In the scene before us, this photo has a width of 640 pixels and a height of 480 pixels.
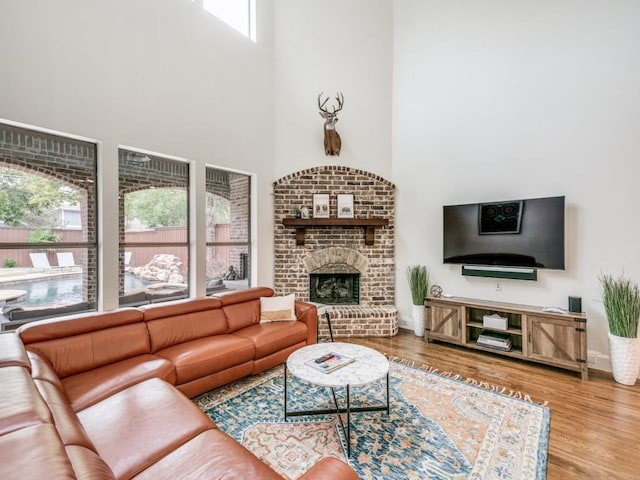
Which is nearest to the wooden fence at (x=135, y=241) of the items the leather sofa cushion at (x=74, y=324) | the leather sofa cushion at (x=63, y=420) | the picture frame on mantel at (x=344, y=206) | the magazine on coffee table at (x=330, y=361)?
the leather sofa cushion at (x=74, y=324)

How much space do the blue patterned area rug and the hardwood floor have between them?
0.39 feet

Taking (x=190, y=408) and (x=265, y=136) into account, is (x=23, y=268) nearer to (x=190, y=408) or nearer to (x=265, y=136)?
(x=190, y=408)

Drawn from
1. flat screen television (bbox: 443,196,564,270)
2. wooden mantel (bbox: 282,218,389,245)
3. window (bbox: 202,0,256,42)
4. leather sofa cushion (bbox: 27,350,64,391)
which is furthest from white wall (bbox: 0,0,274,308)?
flat screen television (bbox: 443,196,564,270)

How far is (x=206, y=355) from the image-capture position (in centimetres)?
266

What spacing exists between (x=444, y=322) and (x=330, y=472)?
10.6 feet

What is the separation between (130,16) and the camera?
10.6ft

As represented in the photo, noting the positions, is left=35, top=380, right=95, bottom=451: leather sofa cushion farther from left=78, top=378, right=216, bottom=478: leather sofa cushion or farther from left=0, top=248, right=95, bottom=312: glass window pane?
left=0, top=248, right=95, bottom=312: glass window pane

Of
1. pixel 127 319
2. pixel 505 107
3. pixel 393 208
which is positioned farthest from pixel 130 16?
pixel 505 107

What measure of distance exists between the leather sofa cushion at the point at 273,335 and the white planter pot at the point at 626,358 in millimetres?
3039

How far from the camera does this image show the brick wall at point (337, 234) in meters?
4.78

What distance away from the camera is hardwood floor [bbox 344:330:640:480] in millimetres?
1937

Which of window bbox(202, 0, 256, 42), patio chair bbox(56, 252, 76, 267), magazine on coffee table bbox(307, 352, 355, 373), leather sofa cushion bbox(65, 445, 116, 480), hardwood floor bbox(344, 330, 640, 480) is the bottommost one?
hardwood floor bbox(344, 330, 640, 480)

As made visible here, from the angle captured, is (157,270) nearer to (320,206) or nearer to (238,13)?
(320,206)

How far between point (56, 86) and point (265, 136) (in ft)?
8.07
